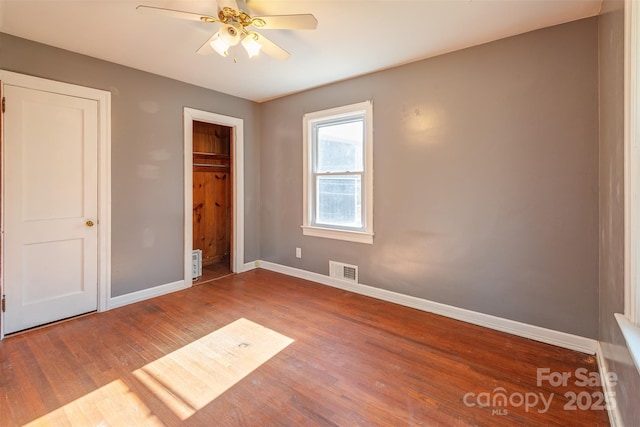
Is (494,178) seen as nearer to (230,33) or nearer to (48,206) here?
(230,33)

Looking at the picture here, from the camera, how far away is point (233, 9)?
6.37 ft

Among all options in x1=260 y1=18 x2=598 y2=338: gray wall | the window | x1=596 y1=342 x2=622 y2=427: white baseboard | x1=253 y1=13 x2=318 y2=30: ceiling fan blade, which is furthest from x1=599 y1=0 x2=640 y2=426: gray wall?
the window

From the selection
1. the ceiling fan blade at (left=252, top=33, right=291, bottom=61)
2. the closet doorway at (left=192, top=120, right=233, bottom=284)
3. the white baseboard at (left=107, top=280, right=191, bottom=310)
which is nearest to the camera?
the ceiling fan blade at (left=252, top=33, right=291, bottom=61)

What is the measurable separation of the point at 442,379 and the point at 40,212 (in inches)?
139

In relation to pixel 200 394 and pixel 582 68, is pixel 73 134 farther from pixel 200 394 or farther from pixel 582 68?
pixel 582 68

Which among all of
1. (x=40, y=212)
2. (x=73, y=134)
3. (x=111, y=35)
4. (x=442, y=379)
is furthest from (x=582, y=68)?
(x=40, y=212)

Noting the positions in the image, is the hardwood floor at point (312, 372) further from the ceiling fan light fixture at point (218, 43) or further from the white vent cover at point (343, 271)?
the ceiling fan light fixture at point (218, 43)

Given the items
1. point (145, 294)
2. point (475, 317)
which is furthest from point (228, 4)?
point (475, 317)

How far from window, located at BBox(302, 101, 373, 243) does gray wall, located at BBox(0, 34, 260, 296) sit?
149cm

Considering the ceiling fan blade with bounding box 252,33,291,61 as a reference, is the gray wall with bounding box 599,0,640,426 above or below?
below

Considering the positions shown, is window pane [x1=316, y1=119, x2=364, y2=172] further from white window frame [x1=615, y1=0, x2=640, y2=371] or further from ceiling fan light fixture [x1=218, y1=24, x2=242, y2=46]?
white window frame [x1=615, y1=0, x2=640, y2=371]

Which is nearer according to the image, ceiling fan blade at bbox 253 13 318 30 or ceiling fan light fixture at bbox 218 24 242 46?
ceiling fan blade at bbox 253 13 318 30

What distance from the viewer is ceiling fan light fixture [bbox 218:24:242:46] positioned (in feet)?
6.73

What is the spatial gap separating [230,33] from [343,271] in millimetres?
2726
